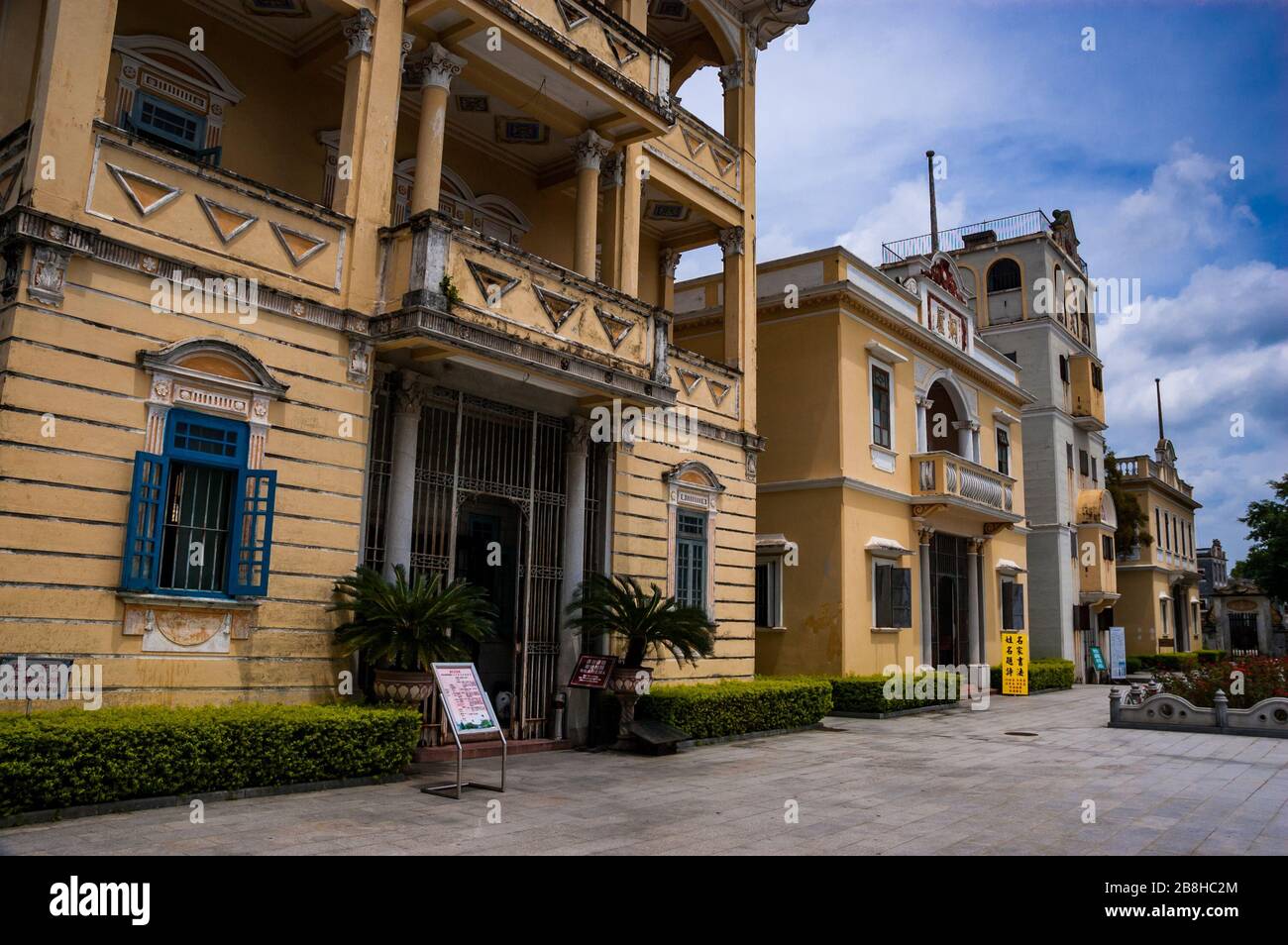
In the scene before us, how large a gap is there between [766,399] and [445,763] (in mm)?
12213

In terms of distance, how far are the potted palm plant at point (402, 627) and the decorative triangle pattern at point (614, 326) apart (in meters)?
4.24

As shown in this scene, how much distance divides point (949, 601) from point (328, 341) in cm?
1893

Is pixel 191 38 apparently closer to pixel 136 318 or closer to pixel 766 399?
pixel 136 318

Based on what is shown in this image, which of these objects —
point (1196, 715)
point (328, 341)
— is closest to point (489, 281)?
point (328, 341)

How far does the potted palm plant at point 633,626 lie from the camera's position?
12648 millimetres

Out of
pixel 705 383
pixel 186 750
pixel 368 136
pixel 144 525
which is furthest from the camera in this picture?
pixel 705 383

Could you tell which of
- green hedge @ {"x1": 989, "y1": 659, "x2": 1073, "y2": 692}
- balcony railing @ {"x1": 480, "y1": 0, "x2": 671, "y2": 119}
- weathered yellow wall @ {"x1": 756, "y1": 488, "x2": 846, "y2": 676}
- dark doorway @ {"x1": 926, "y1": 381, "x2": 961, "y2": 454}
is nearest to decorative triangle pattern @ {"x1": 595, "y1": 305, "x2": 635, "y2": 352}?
balcony railing @ {"x1": 480, "y1": 0, "x2": 671, "y2": 119}

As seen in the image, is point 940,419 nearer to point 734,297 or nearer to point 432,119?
point 734,297

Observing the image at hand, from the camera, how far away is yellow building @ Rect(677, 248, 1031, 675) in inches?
767

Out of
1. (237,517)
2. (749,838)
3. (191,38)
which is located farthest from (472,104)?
(749,838)

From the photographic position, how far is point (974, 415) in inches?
1005

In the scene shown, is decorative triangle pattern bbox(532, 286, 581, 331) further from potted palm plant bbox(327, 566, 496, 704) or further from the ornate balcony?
the ornate balcony

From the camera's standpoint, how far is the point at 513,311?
11.3m

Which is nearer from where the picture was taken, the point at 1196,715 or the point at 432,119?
the point at 432,119
